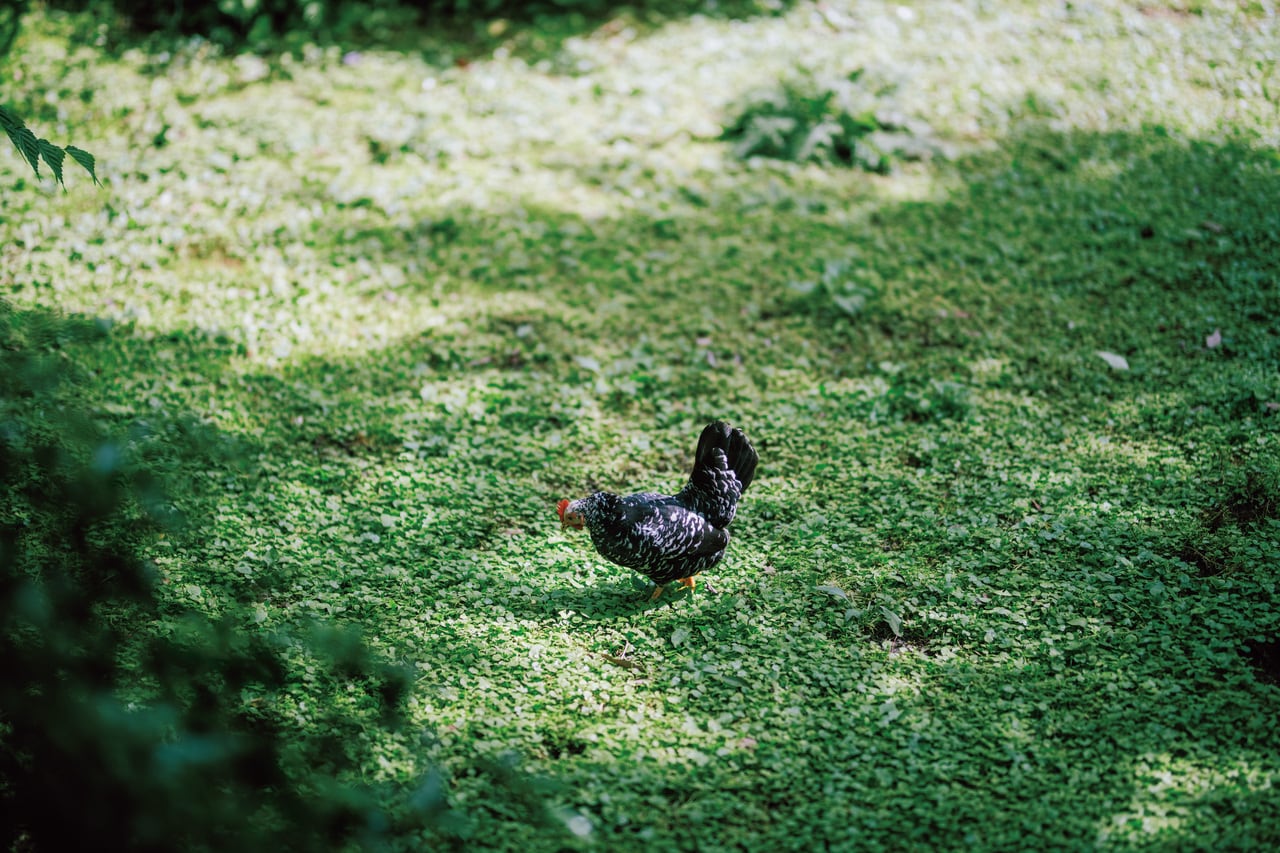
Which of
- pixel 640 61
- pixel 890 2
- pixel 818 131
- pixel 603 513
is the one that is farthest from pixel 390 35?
pixel 603 513

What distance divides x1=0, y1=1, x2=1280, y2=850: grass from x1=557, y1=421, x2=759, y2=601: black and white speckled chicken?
0.87 ft

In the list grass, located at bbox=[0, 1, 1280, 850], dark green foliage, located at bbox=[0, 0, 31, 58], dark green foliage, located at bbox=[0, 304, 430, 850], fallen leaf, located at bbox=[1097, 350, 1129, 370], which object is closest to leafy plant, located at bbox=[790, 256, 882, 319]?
grass, located at bbox=[0, 1, 1280, 850]

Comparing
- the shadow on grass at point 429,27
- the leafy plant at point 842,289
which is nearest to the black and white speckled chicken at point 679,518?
the leafy plant at point 842,289

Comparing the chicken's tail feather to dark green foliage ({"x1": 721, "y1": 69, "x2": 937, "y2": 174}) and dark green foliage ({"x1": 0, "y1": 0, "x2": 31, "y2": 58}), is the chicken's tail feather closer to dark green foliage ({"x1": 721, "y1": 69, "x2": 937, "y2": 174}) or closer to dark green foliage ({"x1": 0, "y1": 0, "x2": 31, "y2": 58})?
dark green foliage ({"x1": 721, "y1": 69, "x2": 937, "y2": 174})

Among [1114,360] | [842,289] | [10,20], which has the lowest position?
[1114,360]

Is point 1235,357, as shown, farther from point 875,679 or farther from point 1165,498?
point 875,679

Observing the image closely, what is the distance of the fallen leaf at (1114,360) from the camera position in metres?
5.13

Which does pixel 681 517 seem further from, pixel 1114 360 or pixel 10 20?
pixel 10 20

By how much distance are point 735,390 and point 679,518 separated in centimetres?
164

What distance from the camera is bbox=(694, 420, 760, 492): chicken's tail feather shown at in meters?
3.81

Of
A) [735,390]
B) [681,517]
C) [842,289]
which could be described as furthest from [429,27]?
[681,517]

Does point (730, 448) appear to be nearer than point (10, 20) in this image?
Yes

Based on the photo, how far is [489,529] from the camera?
165 inches

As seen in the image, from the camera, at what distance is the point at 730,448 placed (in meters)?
3.88
